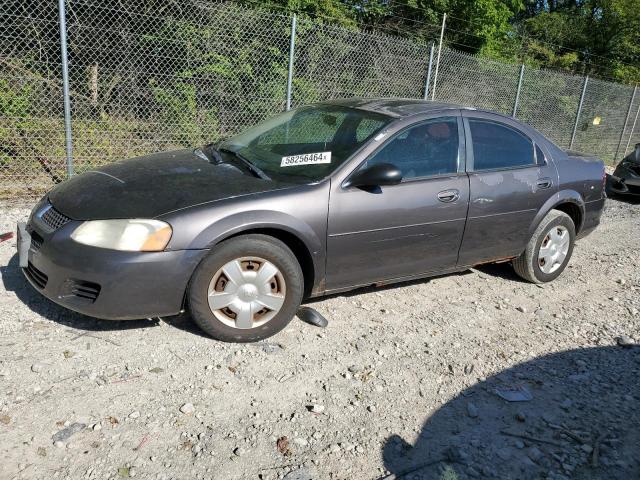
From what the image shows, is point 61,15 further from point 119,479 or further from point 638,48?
point 638,48

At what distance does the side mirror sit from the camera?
12.1 feet

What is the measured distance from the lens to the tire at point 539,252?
195 inches

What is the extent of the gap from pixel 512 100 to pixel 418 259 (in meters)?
9.36

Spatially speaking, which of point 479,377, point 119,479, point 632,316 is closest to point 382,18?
point 632,316

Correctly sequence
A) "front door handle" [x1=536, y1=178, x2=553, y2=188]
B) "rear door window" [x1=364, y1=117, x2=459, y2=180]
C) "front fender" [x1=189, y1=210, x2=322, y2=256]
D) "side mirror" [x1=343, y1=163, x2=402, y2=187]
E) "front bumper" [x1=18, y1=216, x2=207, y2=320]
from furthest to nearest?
1. "front door handle" [x1=536, y1=178, x2=553, y2=188]
2. "rear door window" [x1=364, y1=117, x2=459, y2=180]
3. "side mirror" [x1=343, y1=163, x2=402, y2=187]
4. "front fender" [x1=189, y1=210, x2=322, y2=256]
5. "front bumper" [x1=18, y1=216, x2=207, y2=320]

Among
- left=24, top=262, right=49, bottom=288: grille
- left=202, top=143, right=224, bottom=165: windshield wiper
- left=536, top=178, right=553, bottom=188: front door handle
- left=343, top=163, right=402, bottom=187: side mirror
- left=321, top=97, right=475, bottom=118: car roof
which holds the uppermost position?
left=321, top=97, right=475, bottom=118: car roof

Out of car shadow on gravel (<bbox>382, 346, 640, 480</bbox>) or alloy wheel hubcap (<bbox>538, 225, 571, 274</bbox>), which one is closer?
car shadow on gravel (<bbox>382, 346, 640, 480</bbox>)

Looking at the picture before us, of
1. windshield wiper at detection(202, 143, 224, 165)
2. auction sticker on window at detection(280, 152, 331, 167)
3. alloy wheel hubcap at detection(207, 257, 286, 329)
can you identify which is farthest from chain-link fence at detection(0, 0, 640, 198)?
alloy wheel hubcap at detection(207, 257, 286, 329)

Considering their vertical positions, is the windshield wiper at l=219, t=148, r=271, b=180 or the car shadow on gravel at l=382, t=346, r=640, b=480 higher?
the windshield wiper at l=219, t=148, r=271, b=180

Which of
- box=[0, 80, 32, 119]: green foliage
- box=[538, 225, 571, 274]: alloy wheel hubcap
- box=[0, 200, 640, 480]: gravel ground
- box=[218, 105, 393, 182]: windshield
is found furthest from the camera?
box=[0, 80, 32, 119]: green foliage

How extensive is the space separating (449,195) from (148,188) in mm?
2212

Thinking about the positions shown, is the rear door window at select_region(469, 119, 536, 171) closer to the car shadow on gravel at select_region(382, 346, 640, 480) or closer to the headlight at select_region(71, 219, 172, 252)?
the car shadow on gravel at select_region(382, 346, 640, 480)

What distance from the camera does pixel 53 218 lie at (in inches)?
136

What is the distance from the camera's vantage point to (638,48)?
23156 millimetres
